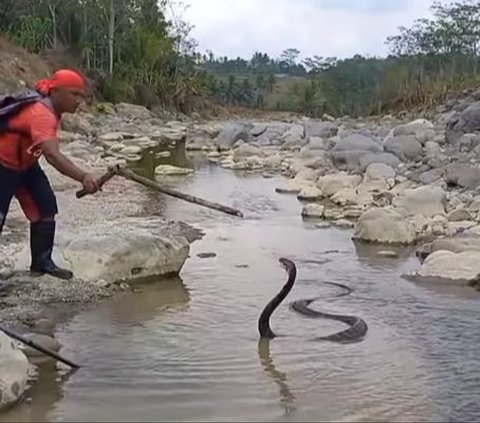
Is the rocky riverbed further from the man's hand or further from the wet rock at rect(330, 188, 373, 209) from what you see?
the man's hand

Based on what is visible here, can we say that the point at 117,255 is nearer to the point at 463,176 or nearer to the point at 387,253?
the point at 387,253

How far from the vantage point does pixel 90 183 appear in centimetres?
566

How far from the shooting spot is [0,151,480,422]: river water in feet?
14.3

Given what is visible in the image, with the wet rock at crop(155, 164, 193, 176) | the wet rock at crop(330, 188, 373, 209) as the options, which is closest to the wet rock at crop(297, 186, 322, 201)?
the wet rock at crop(330, 188, 373, 209)

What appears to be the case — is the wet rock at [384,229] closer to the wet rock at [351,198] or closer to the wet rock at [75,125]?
the wet rock at [351,198]

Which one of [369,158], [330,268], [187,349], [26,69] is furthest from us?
[26,69]

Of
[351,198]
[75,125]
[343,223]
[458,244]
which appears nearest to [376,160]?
[351,198]

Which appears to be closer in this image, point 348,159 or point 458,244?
point 458,244

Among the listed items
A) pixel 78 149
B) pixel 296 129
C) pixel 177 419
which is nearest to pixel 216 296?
pixel 177 419

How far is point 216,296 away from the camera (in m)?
6.91

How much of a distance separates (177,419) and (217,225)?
22.1 feet

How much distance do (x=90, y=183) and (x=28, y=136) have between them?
21.3 inches

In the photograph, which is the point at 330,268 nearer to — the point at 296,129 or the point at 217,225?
the point at 217,225

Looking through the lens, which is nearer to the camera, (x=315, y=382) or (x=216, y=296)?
(x=315, y=382)
